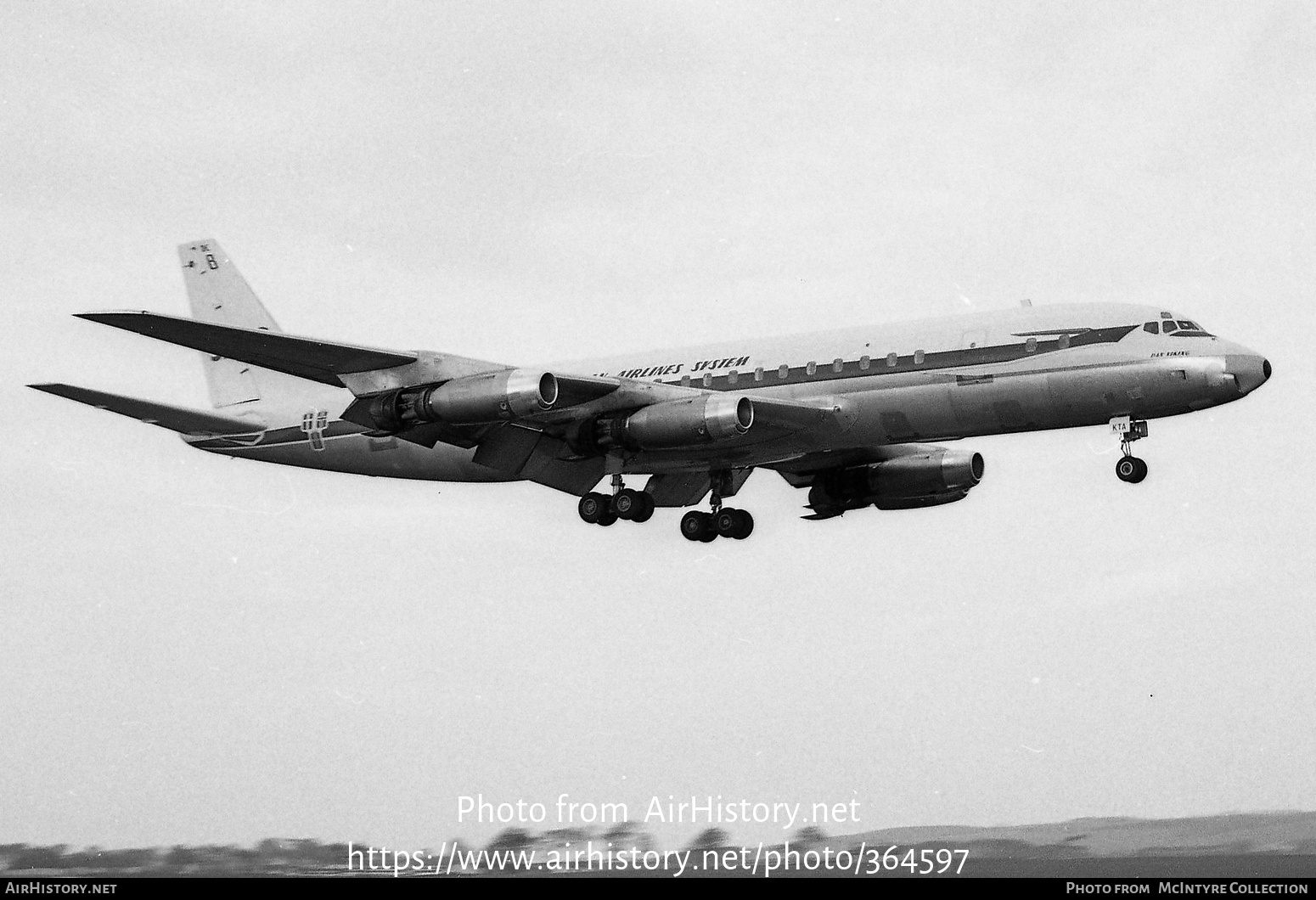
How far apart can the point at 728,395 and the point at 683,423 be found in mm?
1138

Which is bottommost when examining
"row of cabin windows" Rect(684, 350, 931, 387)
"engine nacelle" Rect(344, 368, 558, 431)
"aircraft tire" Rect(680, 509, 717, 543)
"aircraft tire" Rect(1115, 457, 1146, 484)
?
"aircraft tire" Rect(680, 509, 717, 543)

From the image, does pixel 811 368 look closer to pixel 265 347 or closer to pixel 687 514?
pixel 687 514

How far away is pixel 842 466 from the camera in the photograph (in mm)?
45750

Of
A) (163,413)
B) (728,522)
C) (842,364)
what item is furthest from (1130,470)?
(163,413)

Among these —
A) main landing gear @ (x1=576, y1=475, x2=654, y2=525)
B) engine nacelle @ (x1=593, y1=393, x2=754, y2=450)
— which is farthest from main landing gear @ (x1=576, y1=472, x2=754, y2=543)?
engine nacelle @ (x1=593, y1=393, x2=754, y2=450)

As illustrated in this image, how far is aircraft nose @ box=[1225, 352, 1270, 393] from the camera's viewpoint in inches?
1438

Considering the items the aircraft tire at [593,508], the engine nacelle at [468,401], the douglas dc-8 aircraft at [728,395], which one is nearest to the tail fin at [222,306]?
the douglas dc-8 aircraft at [728,395]

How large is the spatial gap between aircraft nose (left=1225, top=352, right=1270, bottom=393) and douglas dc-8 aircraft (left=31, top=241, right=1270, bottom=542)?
2cm

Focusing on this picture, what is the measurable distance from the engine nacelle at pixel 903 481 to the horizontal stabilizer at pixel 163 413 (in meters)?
14.8

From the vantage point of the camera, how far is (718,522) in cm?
4394

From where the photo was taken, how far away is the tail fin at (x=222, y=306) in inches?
1843

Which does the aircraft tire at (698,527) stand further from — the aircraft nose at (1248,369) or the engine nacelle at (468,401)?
the aircraft nose at (1248,369)

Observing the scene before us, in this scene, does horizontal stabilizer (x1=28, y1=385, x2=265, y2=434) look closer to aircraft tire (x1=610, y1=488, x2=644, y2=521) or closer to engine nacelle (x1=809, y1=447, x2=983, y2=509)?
aircraft tire (x1=610, y1=488, x2=644, y2=521)
